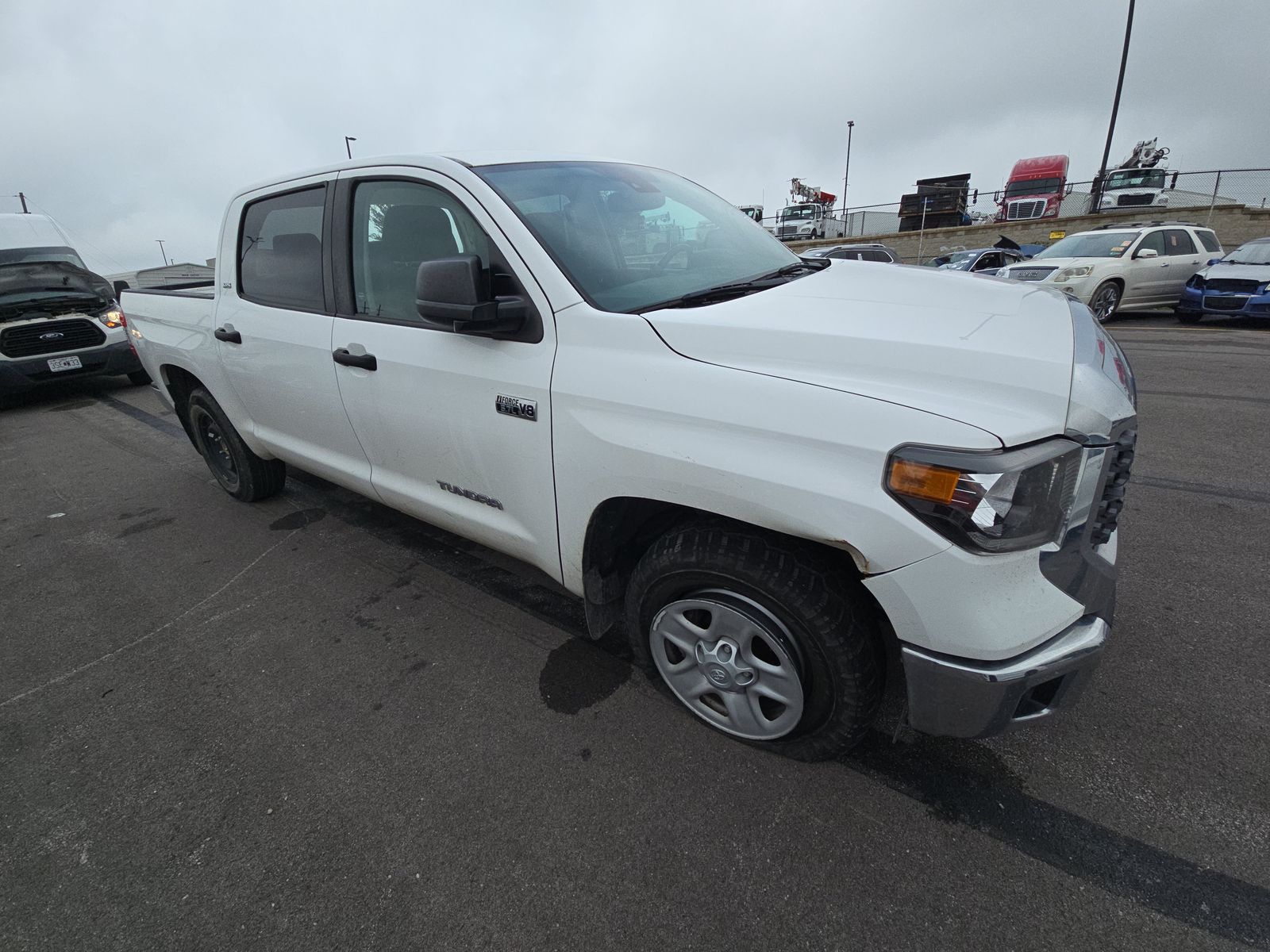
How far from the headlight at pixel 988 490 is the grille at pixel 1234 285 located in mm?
12379

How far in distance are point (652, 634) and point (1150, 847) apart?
1.49m

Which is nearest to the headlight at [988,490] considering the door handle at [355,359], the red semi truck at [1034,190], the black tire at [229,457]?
the door handle at [355,359]

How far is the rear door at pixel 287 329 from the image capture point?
2867mm

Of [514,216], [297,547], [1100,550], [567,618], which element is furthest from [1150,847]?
[297,547]

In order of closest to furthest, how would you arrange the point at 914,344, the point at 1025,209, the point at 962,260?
the point at 914,344
the point at 962,260
the point at 1025,209

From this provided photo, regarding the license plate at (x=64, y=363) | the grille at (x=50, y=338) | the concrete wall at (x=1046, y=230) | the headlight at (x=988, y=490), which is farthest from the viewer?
the concrete wall at (x=1046, y=230)

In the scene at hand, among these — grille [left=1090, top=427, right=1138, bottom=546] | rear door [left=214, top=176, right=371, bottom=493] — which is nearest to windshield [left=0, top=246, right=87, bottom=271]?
rear door [left=214, top=176, right=371, bottom=493]

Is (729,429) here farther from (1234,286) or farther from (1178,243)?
(1178,243)

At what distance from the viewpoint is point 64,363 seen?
7.41m

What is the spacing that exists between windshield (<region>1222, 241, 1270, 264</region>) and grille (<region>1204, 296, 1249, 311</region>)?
0.83 meters

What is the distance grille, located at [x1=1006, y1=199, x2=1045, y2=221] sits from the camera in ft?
89.4

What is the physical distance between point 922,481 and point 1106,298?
12256 millimetres

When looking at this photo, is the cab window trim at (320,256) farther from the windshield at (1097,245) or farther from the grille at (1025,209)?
the grille at (1025,209)

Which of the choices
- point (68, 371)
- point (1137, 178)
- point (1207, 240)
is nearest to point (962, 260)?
point (1207, 240)
